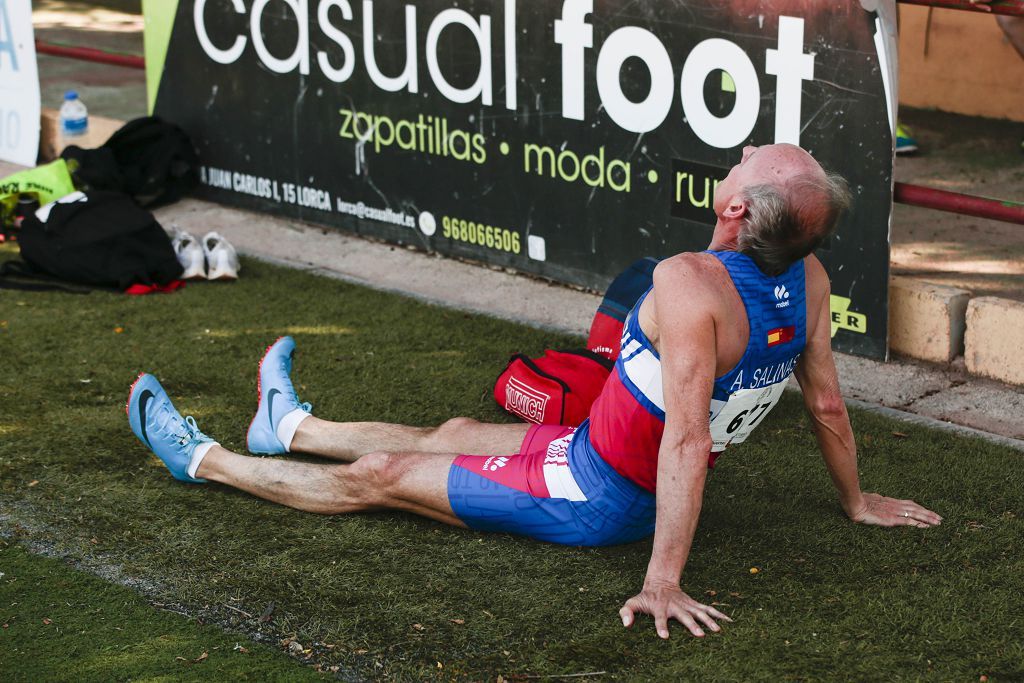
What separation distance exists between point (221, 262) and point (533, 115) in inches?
67.9

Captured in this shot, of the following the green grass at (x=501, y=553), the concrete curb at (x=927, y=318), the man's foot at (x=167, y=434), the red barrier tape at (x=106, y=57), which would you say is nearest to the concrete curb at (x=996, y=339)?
the concrete curb at (x=927, y=318)

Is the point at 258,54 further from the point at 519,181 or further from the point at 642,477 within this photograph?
the point at 642,477

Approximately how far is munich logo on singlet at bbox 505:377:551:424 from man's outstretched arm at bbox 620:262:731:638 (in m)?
1.41

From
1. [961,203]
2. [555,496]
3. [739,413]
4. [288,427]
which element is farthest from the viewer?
[961,203]

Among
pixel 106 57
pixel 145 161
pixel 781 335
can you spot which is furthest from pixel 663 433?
pixel 106 57

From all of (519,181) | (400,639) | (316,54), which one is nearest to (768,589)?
(400,639)

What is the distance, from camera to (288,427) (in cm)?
450

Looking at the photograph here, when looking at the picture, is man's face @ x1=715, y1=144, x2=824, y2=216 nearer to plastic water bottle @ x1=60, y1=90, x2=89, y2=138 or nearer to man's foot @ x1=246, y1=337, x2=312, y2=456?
man's foot @ x1=246, y1=337, x2=312, y2=456

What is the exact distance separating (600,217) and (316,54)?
6.72 ft

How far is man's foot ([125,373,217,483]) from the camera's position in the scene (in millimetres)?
4258

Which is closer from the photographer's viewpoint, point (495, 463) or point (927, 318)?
point (495, 463)

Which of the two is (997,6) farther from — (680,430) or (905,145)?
(905,145)

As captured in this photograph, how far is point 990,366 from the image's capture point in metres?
5.16

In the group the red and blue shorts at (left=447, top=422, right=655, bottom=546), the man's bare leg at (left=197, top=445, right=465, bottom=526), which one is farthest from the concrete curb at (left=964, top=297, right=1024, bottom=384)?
the man's bare leg at (left=197, top=445, right=465, bottom=526)
